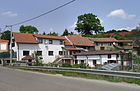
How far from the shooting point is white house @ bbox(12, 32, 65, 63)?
37.1 m

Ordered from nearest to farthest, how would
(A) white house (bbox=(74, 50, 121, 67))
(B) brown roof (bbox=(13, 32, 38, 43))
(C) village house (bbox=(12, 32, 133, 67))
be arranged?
(A) white house (bbox=(74, 50, 121, 67)), (C) village house (bbox=(12, 32, 133, 67)), (B) brown roof (bbox=(13, 32, 38, 43))

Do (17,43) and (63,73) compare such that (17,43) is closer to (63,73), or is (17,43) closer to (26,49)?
(26,49)

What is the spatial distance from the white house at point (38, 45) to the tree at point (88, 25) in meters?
35.0

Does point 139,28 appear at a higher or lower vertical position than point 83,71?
higher

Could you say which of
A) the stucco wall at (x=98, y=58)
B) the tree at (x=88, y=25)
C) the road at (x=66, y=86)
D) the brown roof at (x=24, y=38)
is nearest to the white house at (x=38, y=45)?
the brown roof at (x=24, y=38)

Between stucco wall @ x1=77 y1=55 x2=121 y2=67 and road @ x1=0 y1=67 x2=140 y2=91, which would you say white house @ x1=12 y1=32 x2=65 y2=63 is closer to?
stucco wall @ x1=77 y1=55 x2=121 y2=67

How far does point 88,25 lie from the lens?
76.7 meters

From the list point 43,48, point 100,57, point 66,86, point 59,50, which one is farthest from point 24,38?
point 66,86

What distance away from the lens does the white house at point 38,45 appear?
37.1 meters

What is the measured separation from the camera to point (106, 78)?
34.5 ft

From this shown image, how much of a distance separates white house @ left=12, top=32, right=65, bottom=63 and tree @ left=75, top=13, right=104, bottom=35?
35.0m

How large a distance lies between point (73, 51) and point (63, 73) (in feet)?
102

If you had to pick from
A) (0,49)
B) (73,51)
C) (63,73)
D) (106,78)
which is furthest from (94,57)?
(0,49)

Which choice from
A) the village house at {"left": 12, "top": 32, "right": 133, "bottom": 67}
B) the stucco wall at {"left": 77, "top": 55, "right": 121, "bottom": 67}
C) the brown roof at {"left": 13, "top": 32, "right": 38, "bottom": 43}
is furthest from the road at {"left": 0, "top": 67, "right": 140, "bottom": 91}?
the brown roof at {"left": 13, "top": 32, "right": 38, "bottom": 43}
